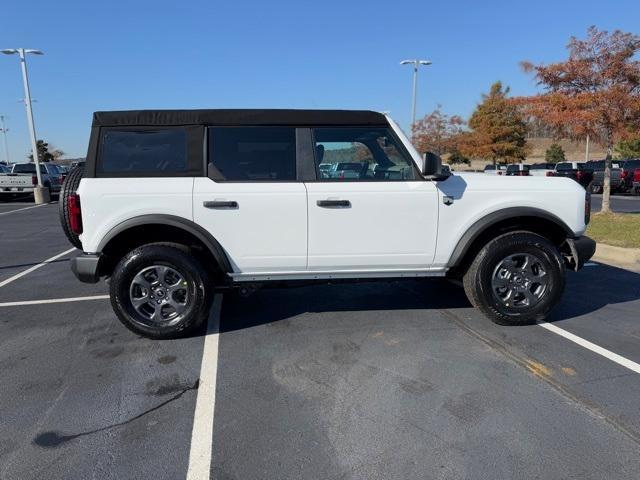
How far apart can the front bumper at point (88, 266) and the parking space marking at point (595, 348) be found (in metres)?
3.98

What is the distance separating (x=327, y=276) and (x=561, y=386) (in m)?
1.99

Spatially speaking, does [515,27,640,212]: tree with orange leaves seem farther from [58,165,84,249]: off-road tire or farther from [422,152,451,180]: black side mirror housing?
[58,165,84,249]: off-road tire

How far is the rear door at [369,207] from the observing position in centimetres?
392

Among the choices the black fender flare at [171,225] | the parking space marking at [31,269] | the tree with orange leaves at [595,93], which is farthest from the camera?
the tree with orange leaves at [595,93]

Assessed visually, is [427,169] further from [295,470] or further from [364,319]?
[295,470]

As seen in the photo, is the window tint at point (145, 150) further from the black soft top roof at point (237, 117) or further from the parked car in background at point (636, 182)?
the parked car in background at point (636, 182)

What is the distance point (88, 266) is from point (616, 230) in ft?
29.9

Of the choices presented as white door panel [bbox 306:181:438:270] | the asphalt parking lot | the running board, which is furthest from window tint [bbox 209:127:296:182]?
the asphalt parking lot

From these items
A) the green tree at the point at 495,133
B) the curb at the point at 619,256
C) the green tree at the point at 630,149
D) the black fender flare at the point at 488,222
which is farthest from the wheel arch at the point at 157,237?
the green tree at the point at 630,149

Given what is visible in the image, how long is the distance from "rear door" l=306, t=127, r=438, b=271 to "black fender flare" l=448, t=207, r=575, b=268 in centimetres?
24

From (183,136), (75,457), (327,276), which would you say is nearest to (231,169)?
(183,136)

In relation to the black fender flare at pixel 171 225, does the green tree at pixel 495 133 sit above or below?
above

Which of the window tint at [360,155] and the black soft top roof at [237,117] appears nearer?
the black soft top roof at [237,117]

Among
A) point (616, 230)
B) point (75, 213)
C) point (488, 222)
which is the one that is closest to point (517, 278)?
point (488, 222)
